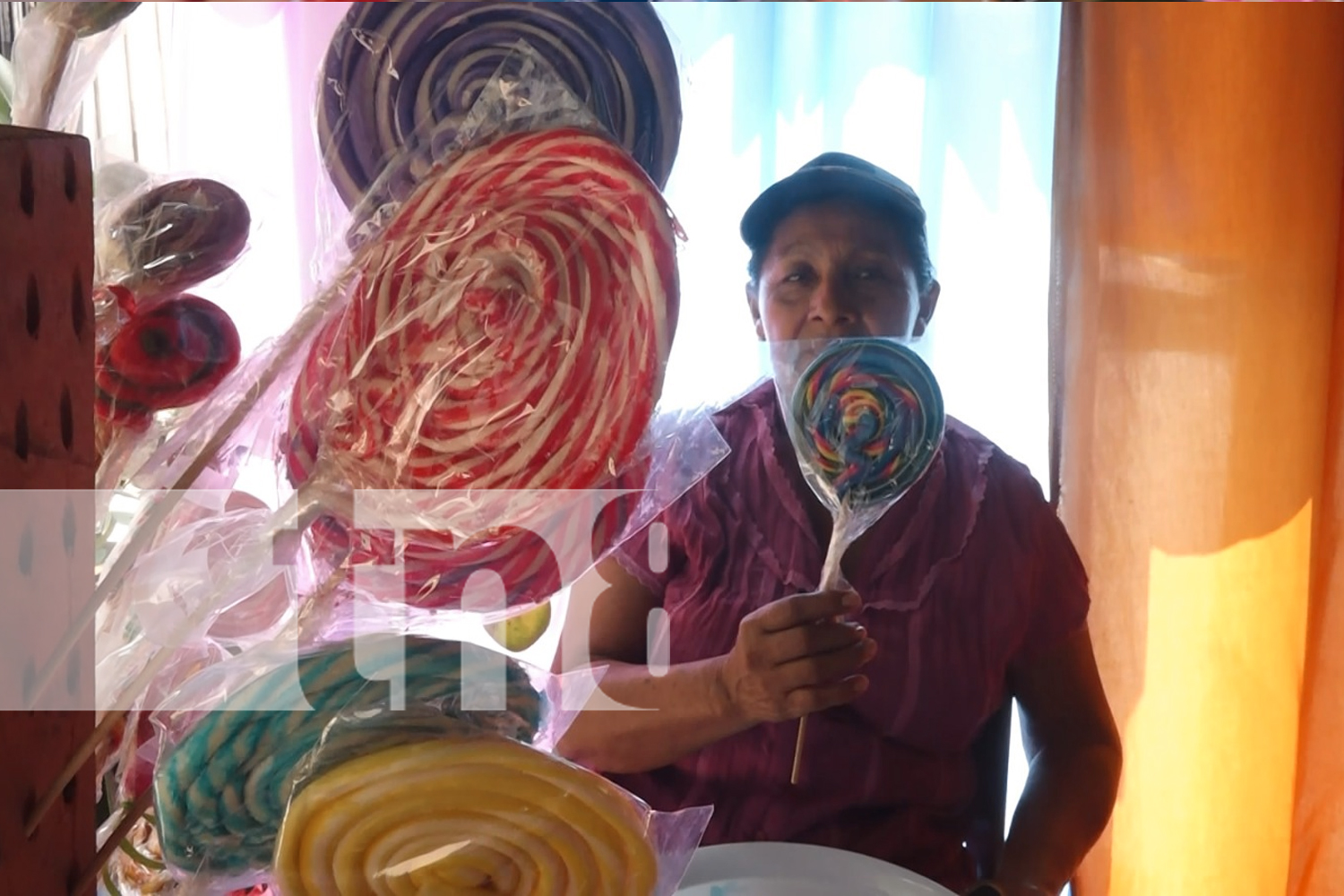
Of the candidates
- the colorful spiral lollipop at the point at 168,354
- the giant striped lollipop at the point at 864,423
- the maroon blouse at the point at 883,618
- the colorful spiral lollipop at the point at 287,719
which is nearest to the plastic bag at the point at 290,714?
the colorful spiral lollipop at the point at 287,719

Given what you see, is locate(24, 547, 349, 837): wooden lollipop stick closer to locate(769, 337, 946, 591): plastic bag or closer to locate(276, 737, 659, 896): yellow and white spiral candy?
locate(276, 737, 659, 896): yellow and white spiral candy

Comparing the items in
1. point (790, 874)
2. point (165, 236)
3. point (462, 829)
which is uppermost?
point (165, 236)

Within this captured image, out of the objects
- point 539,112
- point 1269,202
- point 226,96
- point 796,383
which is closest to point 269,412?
point 539,112

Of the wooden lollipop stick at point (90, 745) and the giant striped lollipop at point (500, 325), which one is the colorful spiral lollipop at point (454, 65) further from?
the wooden lollipop stick at point (90, 745)

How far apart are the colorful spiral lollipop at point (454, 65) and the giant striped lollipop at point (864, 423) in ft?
0.87

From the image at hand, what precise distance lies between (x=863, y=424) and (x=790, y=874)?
12.6 inches

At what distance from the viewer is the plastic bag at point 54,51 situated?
23.0 inches

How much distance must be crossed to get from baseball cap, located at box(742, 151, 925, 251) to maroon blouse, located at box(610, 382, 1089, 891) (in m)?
0.19

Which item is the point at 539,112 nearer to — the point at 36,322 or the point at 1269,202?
the point at 36,322

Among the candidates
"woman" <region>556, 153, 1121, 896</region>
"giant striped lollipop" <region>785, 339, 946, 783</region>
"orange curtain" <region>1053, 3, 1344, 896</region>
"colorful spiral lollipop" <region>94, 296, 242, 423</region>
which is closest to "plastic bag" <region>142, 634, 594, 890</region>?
"colorful spiral lollipop" <region>94, 296, 242, 423</region>

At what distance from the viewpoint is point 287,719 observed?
0.55m

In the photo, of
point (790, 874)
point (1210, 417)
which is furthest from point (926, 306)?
point (790, 874)

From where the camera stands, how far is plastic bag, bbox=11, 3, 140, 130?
0.58 meters

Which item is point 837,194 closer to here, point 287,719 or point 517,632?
point 517,632
